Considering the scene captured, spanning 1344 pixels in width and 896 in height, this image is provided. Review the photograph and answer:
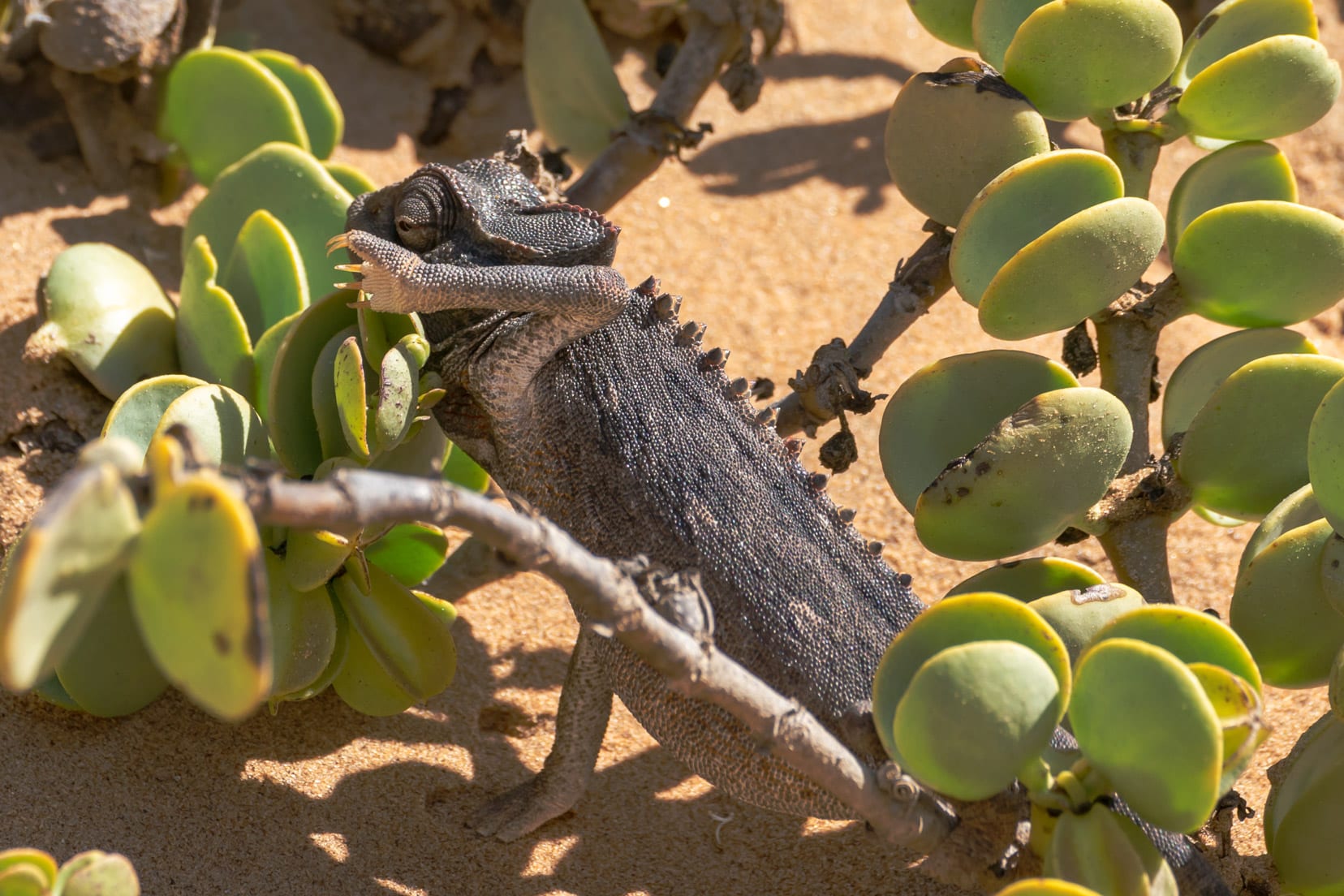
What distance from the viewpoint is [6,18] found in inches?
126

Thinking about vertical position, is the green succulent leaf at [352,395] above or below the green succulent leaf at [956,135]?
below

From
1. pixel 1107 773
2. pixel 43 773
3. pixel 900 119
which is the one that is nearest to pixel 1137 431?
pixel 900 119

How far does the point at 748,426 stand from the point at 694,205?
1.98m

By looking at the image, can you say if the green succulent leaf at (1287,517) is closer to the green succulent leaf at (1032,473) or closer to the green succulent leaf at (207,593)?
the green succulent leaf at (1032,473)

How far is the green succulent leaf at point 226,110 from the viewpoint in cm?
291

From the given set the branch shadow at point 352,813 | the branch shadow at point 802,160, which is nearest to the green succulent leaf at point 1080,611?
the branch shadow at point 352,813

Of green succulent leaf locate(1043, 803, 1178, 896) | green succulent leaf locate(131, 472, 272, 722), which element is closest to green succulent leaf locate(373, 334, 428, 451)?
green succulent leaf locate(131, 472, 272, 722)

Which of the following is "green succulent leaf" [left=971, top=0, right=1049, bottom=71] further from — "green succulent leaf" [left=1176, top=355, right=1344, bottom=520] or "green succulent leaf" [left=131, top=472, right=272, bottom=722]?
"green succulent leaf" [left=131, top=472, right=272, bottom=722]

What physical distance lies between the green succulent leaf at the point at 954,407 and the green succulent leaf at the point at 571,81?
1503 millimetres

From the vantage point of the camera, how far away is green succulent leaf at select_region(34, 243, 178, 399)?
8.10 feet

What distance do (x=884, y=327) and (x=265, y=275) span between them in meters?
1.23

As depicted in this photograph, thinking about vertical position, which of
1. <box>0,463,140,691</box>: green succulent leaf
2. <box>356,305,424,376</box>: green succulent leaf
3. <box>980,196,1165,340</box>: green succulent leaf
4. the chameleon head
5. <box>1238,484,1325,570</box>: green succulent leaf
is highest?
<box>980,196,1165,340</box>: green succulent leaf

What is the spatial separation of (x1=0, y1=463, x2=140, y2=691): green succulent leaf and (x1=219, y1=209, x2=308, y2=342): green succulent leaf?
1.44 m

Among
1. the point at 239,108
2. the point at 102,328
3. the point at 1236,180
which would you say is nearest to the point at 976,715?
the point at 1236,180
